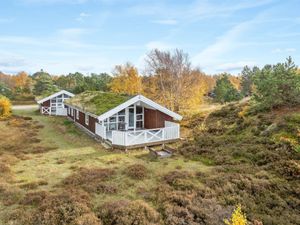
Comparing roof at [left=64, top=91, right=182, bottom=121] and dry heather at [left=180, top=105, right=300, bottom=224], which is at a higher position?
roof at [left=64, top=91, right=182, bottom=121]

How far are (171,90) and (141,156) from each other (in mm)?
18727

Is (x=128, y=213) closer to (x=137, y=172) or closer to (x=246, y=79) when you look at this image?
(x=137, y=172)

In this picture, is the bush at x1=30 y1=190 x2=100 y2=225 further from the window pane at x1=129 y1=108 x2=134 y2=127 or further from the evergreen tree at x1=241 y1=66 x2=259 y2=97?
the evergreen tree at x1=241 y1=66 x2=259 y2=97

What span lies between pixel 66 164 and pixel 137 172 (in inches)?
190

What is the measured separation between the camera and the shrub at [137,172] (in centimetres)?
1161

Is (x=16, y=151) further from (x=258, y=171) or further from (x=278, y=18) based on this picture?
(x=278, y=18)

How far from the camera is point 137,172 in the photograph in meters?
11.9

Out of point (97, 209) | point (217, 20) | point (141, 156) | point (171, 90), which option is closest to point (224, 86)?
point (171, 90)

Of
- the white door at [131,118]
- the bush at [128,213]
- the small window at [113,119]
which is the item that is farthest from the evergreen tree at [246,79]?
the bush at [128,213]

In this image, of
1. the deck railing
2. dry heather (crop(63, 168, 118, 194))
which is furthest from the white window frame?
dry heather (crop(63, 168, 118, 194))

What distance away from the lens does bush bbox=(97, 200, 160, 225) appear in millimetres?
7598

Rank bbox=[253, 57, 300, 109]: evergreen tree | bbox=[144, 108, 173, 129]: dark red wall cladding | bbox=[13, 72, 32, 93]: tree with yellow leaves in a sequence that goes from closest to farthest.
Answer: bbox=[253, 57, 300, 109]: evergreen tree
bbox=[144, 108, 173, 129]: dark red wall cladding
bbox=[13, 72, 32, 93]: tree with yellow leaves

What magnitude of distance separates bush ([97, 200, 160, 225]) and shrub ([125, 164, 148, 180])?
2.98m

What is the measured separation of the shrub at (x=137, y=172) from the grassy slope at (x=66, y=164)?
279 mm
